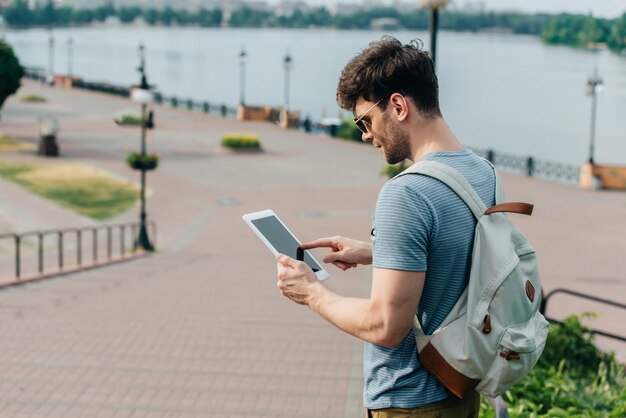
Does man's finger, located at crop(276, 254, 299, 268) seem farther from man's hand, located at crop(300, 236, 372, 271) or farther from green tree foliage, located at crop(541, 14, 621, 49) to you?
green tree foliage, located at crop(541, 14, 621, 49)

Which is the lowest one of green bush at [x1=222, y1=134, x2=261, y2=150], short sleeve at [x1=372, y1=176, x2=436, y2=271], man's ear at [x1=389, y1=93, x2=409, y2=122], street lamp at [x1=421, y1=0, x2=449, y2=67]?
green bush at [x1=222, y1=134, x2=261, y2=150]

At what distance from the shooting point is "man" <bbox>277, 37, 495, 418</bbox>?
2.53 meters

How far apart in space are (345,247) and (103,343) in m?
5.50

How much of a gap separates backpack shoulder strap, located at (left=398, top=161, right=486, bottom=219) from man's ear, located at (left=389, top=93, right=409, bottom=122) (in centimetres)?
14

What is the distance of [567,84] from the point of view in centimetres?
12519

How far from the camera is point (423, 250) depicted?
99.7 inches

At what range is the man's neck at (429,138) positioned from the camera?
8.98ft

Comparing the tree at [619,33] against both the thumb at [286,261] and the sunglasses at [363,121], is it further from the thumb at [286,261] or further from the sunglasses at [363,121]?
the thumb at [286,261]

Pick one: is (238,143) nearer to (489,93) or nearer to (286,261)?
(286,261)

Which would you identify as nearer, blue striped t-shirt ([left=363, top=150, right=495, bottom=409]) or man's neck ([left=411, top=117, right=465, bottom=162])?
blue striped t-shirt ([left=363, top=150, right=495, bottom=409])

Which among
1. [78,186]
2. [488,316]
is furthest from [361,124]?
[78,186]

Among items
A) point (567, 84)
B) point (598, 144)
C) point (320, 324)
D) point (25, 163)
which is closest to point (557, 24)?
point (567, 84)

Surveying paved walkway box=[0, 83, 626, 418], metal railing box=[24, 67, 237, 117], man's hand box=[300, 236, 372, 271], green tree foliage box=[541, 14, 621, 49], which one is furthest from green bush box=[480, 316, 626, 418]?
green tree foliage box=[541, 14, 621, 49]

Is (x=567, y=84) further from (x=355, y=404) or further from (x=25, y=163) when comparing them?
(x=355, y=404)
